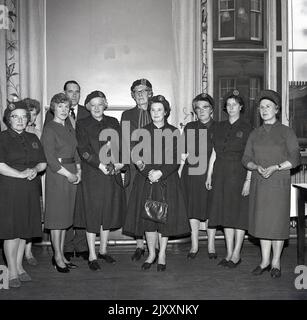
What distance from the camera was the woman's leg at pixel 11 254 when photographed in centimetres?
367

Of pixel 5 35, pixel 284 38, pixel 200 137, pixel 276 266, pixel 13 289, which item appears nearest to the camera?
pixel 13 289

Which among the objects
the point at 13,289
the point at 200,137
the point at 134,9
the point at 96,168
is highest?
the point at 134,9

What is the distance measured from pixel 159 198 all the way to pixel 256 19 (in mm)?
2798

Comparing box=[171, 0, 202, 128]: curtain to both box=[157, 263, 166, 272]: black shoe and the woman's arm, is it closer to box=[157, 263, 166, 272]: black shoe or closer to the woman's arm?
the woman's arm

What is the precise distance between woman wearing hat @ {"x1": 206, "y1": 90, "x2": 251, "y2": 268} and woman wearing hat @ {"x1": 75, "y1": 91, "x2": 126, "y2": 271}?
958mm

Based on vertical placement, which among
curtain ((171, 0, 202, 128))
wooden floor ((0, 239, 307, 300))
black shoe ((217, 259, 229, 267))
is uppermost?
curtain ((171, 0, 202, 128))

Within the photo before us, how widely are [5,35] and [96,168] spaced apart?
207cm

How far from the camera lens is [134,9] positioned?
5309 mm

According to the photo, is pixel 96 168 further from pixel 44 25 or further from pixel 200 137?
pixel 44 25

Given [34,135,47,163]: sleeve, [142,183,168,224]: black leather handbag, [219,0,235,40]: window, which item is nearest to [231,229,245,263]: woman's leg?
[142,183,168,224]: black leather handbag

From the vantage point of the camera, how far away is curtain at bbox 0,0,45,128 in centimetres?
511

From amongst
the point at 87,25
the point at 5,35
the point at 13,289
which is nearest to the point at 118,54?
the point at 87,25

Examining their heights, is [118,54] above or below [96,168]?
above

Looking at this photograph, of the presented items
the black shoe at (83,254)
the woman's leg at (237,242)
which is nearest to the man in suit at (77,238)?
the black shoe at (83,254)
